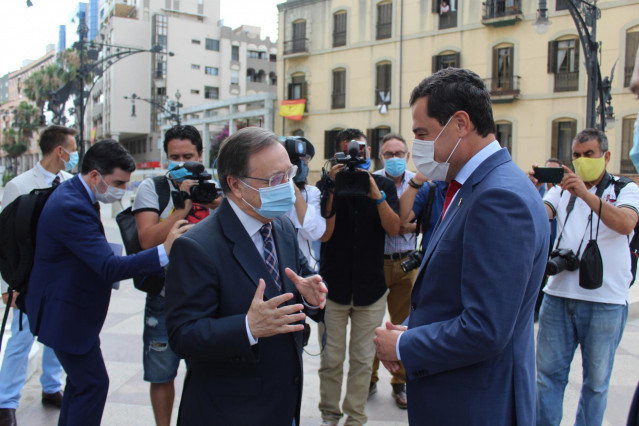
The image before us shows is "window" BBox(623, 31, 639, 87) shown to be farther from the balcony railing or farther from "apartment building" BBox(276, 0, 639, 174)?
the balcony railing

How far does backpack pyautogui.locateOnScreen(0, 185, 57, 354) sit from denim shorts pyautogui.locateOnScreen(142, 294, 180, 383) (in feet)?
2.52

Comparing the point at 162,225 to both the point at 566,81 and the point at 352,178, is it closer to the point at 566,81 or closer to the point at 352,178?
the point at 352,178

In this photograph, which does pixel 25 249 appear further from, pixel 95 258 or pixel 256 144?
pixel 256 144

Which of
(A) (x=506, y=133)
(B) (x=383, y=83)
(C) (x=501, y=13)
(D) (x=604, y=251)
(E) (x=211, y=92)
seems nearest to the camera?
(D) (x=604, y=251)

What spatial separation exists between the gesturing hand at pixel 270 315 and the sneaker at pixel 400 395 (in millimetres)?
2566

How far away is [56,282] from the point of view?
287cm

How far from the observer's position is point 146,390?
14.1 ft

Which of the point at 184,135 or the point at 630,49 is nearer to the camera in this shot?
the point at 184,135

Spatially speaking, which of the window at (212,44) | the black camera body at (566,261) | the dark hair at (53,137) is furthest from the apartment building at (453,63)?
the window at (212,44)

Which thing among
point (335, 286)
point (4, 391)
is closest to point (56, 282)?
point (4, 391)

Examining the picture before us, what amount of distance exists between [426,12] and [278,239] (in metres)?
27.0

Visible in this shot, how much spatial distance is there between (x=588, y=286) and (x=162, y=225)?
270 cm

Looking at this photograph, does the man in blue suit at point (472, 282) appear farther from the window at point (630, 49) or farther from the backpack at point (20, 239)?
the window at point (630, 49)

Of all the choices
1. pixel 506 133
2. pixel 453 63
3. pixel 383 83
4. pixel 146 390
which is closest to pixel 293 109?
pixel 383 83
